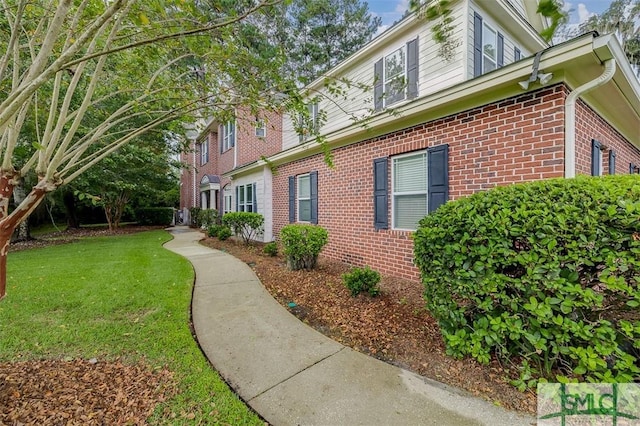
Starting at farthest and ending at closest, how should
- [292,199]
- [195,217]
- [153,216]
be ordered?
[153,216] < [195,217] < [292,199]

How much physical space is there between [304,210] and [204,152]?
1296cm

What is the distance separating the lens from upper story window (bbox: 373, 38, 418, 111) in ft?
22.0

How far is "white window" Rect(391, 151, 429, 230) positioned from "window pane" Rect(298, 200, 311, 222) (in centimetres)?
318

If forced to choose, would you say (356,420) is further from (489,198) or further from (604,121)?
(604,121)

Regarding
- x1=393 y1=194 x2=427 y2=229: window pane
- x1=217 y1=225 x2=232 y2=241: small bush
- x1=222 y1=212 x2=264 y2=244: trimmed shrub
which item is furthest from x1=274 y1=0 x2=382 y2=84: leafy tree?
x1=393 y1=194 x2=427 y2=229: window pane

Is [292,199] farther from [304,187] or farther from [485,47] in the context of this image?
[485,47]

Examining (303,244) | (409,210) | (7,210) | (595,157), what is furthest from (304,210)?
(7,210)

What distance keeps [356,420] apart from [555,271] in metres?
1.86

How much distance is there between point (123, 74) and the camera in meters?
3.44

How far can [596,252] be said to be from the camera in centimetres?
199

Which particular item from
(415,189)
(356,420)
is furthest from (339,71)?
(356,420)

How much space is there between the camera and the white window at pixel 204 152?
1766cm

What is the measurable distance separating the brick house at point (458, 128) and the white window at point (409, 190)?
0.02 metres

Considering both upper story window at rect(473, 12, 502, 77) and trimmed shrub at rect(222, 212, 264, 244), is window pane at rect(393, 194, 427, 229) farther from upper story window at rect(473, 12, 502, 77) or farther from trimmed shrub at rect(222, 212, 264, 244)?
trimmed shrub at rect(222, 212, 264, 244)
